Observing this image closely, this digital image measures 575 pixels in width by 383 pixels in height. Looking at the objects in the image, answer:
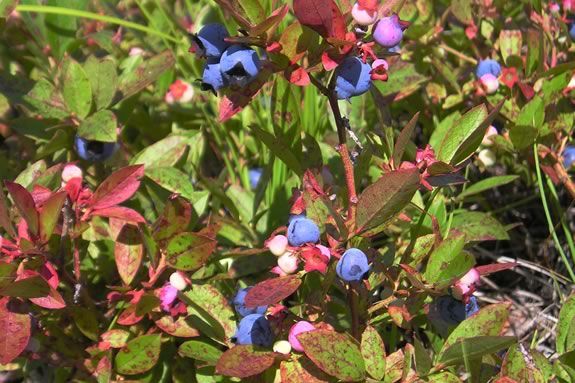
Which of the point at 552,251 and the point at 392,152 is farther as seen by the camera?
the point at 552,251

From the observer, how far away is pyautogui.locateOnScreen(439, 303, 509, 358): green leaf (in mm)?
1330

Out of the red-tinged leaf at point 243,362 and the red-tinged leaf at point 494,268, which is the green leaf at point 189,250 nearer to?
the red-tinged leaf at point 243,362

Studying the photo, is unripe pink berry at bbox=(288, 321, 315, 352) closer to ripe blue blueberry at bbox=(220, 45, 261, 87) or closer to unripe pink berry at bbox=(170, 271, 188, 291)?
unripe pink berry at bbox=(170, 271, 188, 291)

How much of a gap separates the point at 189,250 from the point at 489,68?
845mm

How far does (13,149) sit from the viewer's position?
223 centimetres

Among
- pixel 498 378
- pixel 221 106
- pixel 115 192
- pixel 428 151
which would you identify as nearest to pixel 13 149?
pixel 115 192

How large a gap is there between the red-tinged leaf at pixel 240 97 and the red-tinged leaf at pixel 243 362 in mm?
383

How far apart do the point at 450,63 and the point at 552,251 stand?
556 mm

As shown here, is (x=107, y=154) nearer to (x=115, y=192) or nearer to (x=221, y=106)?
(x=115, y=192)

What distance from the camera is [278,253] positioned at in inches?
51.0

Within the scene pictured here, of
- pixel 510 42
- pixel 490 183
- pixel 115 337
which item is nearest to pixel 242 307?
pixel 115 337

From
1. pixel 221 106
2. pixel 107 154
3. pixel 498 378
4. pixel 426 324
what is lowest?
pixel 426 324

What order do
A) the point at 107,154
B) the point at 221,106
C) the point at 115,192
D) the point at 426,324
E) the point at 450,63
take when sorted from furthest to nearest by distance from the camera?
the point at 450,63, the point at 107,154, the point at 426,324, the point at 115,192, the point at 221,106

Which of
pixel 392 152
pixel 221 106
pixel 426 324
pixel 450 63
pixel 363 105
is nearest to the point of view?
pixel 221 106
